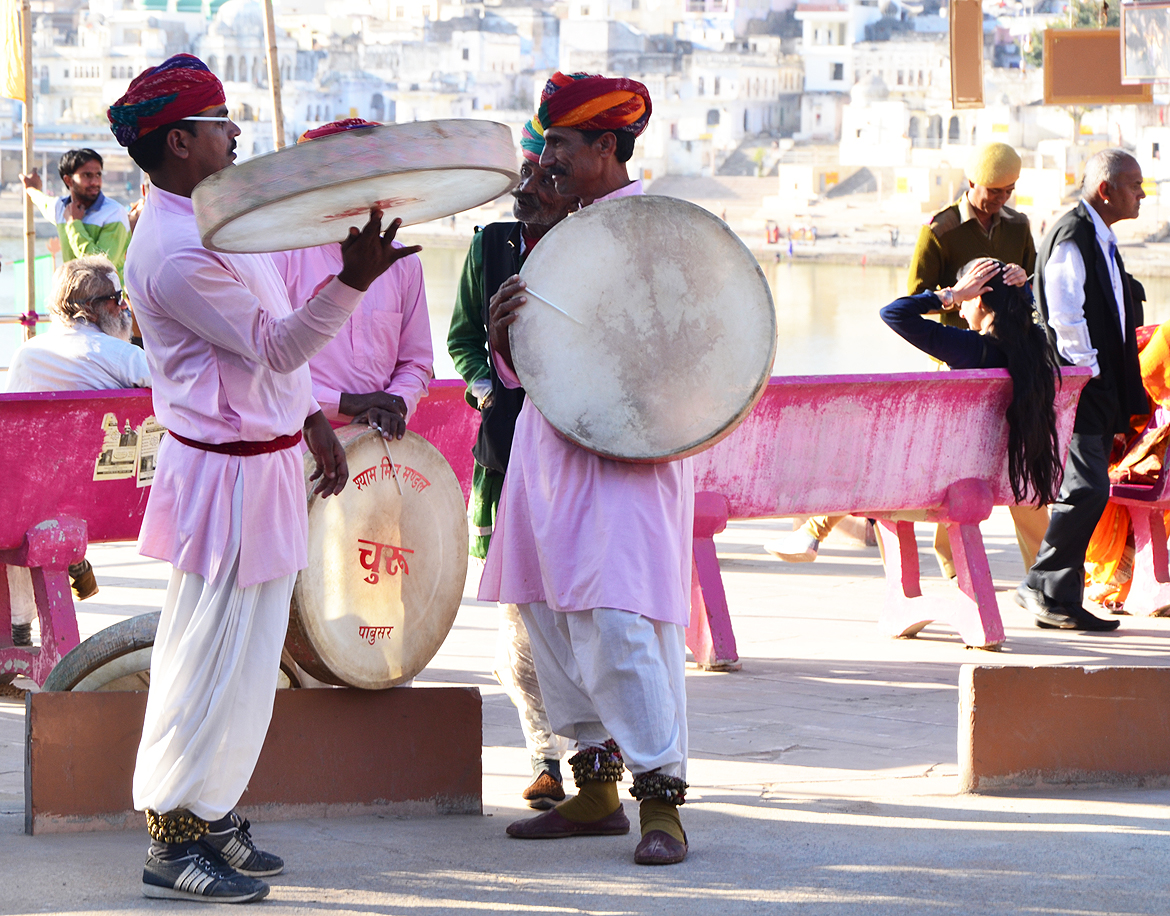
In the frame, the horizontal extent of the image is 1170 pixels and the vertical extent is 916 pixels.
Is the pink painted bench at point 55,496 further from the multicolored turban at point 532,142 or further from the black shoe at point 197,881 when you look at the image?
the black shoe at point 197,881

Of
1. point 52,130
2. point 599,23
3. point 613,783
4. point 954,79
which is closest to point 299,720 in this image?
point 613,783

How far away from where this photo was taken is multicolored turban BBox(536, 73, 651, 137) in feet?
12.5

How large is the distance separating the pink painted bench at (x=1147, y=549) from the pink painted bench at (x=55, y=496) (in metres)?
3.73

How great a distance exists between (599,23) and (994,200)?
437 ft

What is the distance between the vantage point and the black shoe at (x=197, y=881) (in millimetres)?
3230

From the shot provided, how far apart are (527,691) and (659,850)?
2.45ft

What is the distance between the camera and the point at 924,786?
425cm

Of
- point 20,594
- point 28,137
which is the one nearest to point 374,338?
point 20,594

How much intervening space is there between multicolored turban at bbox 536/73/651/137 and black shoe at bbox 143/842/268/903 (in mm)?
1686

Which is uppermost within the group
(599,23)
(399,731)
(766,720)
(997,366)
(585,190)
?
(599,23)

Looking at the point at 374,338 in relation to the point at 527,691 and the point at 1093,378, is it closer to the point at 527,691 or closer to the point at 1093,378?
→ the point at 527,691

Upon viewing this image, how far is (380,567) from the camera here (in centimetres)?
400

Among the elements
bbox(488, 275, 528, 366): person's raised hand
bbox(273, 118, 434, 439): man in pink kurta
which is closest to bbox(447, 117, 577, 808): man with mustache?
bbox(273, 118, 434, 439): man in pink kurta

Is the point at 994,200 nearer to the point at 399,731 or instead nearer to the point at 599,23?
the point at 399,731
